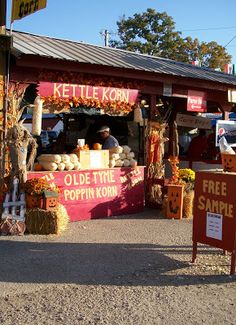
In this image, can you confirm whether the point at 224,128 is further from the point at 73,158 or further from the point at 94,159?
the point at 73,158

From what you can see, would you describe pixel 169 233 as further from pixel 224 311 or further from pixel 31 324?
pixel 31 324

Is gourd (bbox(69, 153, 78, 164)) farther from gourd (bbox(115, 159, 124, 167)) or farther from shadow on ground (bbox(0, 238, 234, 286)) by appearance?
shadow on ground (bbox(0, 238, 234, 286))

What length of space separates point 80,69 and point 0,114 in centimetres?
180

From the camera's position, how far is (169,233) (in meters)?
8.00

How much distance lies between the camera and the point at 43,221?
7559mm

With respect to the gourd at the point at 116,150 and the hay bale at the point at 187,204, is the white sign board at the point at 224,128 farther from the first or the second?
the gourd at the point at 116,150

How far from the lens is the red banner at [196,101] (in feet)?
37.7

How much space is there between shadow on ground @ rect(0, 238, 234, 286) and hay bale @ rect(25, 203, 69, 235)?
0.53m

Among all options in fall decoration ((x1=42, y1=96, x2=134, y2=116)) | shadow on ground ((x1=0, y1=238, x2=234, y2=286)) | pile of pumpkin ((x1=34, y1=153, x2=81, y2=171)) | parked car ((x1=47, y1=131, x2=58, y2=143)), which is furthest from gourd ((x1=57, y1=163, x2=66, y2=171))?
parked car ((x1=47, y1=131, x2=58, y2=143))

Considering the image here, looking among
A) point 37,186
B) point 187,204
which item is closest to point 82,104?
point 37,186

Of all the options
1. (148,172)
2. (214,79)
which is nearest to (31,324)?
(148,172)

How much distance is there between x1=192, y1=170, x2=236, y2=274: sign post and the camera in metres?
5.71

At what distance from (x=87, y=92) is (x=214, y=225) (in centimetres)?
421

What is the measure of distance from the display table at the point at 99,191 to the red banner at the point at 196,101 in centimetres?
246
